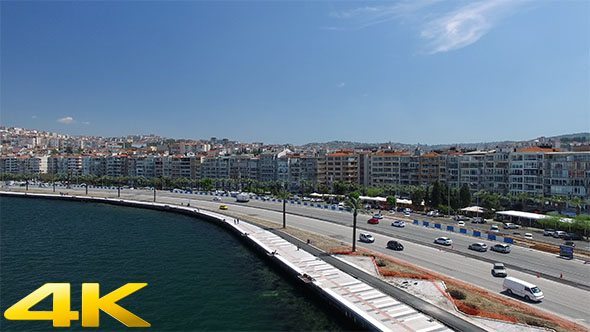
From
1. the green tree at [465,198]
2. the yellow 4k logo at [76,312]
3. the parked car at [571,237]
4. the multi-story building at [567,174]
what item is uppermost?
the multi-story building at [567,174]

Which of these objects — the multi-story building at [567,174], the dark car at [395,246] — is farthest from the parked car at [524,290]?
the multi-story building at [567,174]

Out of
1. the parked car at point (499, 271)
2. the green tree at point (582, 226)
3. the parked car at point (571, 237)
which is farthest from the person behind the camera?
the green tree at point (582, 226)

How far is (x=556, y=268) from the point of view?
36562mm

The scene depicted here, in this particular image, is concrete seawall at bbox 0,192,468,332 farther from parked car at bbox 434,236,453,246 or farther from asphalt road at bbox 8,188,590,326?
parked car at bbox 434,236,453,246

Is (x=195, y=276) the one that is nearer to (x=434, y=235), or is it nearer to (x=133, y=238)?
(x=133, y=238)

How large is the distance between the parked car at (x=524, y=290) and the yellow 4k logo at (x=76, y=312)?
1069 inches

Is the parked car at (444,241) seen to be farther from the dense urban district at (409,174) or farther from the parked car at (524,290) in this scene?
the dense urban district at (409,174)

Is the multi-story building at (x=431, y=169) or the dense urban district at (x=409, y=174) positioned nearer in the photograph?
the dense urban district at (x=409, y=174)

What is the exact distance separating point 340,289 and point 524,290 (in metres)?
13.6

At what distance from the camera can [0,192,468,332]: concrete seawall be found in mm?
23680

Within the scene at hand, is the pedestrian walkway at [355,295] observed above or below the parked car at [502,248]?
below

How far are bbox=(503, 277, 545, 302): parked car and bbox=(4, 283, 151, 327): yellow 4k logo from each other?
27.1 meters

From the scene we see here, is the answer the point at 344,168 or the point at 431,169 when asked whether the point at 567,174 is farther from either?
the point at 344,168

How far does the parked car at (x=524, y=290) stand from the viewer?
28.0m
